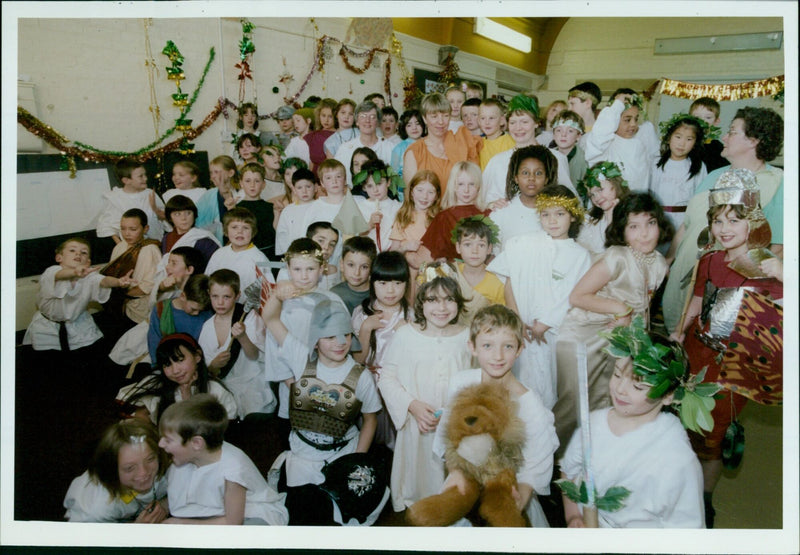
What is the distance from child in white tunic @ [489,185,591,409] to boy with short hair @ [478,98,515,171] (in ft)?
1.08

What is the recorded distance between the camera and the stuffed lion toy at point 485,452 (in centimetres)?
201

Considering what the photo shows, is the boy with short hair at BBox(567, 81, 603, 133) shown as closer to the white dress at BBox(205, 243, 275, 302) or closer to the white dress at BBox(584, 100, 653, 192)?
the white dress at BBox(584, 100, 653, 192)

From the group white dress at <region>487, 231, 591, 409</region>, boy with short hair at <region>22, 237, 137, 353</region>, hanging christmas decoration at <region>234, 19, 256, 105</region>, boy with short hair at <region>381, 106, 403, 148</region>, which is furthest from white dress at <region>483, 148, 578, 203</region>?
boy with short hair at <region>22, 237, 137, 353</region>

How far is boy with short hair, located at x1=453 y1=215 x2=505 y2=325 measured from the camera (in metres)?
2.17

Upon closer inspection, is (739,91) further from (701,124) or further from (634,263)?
(634,263)

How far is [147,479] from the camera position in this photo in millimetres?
2121

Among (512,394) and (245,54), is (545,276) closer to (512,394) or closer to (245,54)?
(512,394)

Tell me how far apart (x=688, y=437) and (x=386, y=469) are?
1281mm

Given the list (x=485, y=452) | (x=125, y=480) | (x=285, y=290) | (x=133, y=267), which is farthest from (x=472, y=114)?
(x=125, y=480)

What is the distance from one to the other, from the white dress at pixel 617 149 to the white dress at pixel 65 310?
8.02 ft

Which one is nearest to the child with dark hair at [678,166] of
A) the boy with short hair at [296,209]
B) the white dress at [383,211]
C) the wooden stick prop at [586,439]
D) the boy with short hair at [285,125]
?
the wooden stick prop at [586,439]

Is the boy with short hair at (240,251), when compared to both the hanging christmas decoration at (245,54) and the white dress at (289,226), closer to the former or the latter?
the white dress at (289,226)

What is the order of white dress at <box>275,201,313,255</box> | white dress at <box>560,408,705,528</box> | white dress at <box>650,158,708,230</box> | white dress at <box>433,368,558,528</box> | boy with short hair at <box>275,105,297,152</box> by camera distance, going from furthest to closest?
boy with short hair at <box>275,105,297,152</box>
white dress at <box>275,201,313,255</box>
white dress at <box>650,158,708,230</box>
white dress at <box>433,368,558,528</box>
white dress at <box>560,408,705,528</box>

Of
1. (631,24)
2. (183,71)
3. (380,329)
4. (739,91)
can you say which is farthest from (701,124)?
(183,71)
